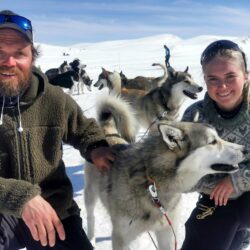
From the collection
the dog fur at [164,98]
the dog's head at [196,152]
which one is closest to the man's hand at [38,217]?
the dog's head at [196,152]

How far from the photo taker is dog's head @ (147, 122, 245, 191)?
2201 millimetres

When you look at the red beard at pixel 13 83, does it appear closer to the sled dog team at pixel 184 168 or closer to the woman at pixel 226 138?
the sled dog team at pixel 184 168

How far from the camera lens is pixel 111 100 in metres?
3.10

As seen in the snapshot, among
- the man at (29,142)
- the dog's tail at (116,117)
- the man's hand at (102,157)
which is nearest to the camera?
the man at (29,142)

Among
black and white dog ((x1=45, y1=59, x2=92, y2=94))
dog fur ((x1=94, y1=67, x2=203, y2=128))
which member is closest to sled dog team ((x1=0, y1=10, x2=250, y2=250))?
dog fur ((x1=94, y1=67, x2=203, y2=128))

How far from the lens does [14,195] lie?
176 cm

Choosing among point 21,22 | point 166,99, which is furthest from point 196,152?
point 166,99

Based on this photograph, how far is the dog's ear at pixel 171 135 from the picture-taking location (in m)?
2.17

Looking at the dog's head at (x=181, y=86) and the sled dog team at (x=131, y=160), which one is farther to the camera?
the dog's head at (x=181, y=86)

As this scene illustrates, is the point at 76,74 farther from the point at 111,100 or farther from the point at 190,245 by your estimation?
the point at 190,245

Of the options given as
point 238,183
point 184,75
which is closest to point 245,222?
point 238,183

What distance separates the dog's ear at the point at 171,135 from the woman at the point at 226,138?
32cm

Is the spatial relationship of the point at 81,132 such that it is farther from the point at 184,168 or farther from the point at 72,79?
the point at 72,79

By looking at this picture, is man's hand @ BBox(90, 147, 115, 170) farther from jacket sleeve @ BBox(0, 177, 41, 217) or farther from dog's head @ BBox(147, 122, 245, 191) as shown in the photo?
jacket sleeve @ BBox(0, 177, 41, 217)
